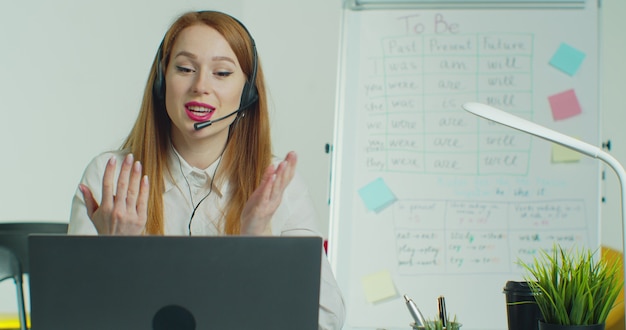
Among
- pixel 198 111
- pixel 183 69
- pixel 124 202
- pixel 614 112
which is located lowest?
pixel 124 202

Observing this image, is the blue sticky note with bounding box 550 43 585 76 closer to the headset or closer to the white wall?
the white wall

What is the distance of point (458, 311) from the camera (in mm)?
2264

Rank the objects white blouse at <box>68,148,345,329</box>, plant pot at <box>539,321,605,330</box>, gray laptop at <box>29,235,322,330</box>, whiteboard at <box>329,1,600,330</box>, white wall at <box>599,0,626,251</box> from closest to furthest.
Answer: gray laptop at <box>29,235,322,330</box>
plant pot at <box>539,321,605,330</box>
white blouse at <box>68,148,345,329</box>
whiteboard at <box>329,1,600,330</box>
white wall at <box>599,0,626,251</box>

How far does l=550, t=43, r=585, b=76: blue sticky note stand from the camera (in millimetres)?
2295

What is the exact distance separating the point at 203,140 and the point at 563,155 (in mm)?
1173

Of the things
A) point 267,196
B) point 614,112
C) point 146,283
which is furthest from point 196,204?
point 614,112

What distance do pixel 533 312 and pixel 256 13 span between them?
2104 mm

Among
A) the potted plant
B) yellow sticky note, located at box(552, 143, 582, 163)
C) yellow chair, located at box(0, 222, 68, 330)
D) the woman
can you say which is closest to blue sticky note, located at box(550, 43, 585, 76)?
yellow sticky note, located at box(552, 143, 582, 163)

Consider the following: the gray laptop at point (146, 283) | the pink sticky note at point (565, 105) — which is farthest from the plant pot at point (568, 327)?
the pink sticky note at point (565, 105)

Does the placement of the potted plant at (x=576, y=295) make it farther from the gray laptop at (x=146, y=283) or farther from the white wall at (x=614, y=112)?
the white wall at (x=614, y=112)

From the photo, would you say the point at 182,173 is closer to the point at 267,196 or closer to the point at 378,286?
the point at 267,196

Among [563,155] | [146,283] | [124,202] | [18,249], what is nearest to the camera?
[146,283]

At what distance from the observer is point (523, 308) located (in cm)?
117

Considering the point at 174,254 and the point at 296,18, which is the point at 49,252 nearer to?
the point at 174,254
